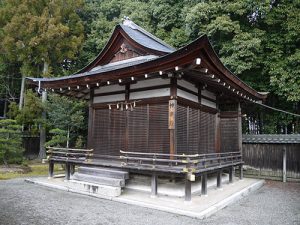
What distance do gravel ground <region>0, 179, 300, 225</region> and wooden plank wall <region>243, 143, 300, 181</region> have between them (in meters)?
4.31

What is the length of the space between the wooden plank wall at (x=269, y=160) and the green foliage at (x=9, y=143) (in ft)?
41.7

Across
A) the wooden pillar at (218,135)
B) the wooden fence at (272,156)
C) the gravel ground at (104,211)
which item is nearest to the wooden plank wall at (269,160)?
the wooden fence at (272,156)

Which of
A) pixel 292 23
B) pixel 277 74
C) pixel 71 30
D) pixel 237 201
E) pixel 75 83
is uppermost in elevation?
pixel 71 30

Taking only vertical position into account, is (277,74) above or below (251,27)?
below

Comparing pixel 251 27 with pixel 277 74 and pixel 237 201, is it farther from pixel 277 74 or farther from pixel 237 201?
pixel 237 201

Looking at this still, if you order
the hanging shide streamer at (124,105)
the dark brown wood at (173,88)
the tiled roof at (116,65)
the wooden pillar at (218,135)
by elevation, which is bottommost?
the wooden pillar at (218,135)

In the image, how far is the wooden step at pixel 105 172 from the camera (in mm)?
8544

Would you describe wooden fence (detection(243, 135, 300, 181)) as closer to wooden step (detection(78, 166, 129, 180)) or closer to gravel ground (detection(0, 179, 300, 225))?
gravel ground (detection(0, 179, 300, 225))

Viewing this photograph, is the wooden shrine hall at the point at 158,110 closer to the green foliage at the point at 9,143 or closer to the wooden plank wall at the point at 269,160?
the wooden plank wall at the point at 269,160

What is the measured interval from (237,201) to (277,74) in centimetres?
896

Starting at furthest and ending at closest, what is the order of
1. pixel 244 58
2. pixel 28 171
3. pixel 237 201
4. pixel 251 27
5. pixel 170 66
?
pixel 251 27 → pixel 244 58 → pixel 28 171 → pixel 237 201 → pixel 170 66

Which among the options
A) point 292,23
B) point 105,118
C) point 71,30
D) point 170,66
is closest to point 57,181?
point 105,118

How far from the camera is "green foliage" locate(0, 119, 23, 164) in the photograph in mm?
14570

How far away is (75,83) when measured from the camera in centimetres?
1012
